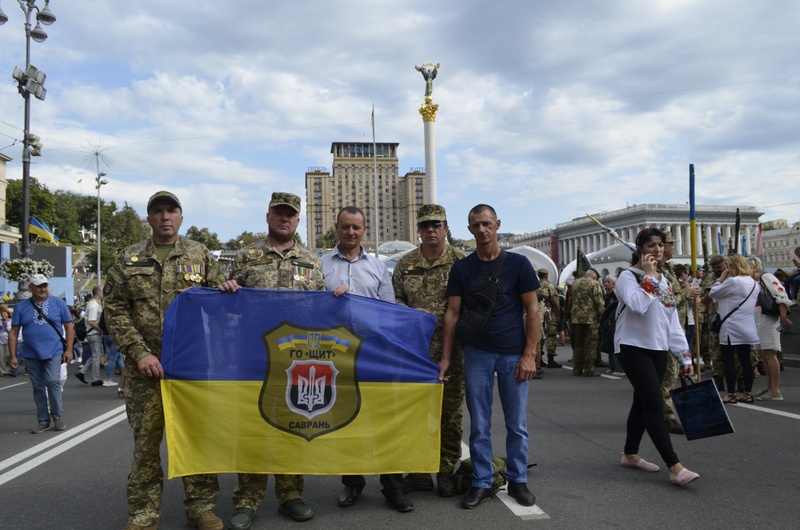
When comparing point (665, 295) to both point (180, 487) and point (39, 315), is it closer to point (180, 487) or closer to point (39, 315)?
point (180, 487)

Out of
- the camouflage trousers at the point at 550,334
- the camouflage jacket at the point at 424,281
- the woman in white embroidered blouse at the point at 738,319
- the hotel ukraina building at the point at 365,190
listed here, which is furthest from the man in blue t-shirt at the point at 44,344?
the hotel ukraina building at the point at 365,190

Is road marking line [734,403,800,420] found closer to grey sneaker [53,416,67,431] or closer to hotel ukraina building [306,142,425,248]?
grey sneaker [53,416,67,431]

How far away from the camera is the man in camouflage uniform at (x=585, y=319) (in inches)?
493

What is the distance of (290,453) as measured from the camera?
14.4 feet

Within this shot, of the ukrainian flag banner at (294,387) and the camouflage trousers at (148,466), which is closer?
the camouflage trousers at (148,466)

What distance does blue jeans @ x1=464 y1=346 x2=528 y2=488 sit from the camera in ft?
15.2

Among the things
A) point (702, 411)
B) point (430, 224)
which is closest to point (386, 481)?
point (430, 224)

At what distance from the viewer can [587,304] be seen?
12.6m

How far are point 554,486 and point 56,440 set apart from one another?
5.56m

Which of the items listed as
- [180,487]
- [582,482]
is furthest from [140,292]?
[582,482]

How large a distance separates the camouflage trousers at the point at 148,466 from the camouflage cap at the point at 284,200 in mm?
1398

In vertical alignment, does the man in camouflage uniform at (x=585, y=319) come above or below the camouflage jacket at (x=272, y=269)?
below

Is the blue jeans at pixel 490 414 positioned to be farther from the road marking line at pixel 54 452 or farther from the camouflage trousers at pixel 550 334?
the camouflage trousers at pixel 550 334

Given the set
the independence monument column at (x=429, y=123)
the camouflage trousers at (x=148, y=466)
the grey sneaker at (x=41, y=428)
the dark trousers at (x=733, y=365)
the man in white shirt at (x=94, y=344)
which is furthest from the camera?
the independence monument column at (x=429, y=123)
